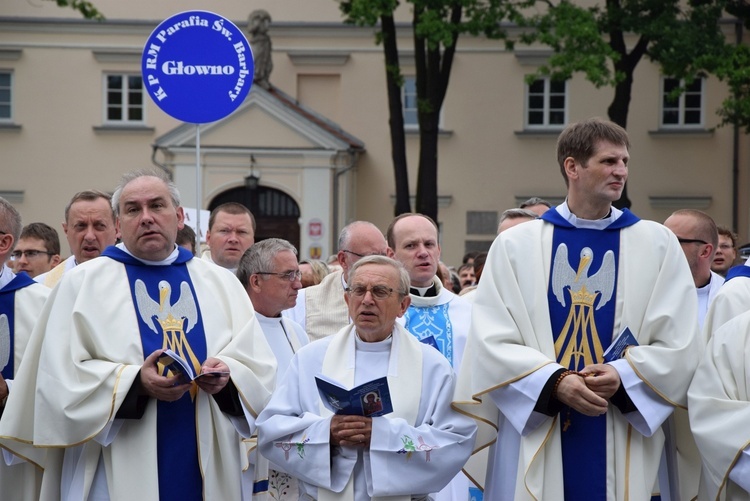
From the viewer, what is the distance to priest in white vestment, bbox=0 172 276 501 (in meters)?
5.30

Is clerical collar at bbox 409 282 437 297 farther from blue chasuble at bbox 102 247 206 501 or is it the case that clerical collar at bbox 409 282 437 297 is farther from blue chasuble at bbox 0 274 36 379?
blue chasuble at bbox 0 274 36 379

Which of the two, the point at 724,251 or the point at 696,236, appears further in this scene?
the point at 724,251

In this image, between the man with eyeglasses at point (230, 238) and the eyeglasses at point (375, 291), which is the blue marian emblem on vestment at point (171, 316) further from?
the man with eyeglasses at point (230, 238)

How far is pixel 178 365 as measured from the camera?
518cm

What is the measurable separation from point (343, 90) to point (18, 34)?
7.78 metres

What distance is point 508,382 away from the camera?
5176 millimetres

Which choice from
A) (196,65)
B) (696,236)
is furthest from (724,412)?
(196,65)

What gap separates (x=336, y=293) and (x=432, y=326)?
1.06 metres

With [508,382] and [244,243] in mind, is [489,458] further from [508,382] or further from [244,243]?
[244,243]

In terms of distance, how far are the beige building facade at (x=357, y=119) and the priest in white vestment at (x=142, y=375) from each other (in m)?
22.4

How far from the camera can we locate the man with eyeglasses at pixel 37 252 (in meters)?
8.69

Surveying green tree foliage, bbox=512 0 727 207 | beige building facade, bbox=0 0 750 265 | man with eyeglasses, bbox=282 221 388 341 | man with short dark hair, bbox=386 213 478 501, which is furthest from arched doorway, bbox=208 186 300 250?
man with short dark hair, bbox=386 213 478 501

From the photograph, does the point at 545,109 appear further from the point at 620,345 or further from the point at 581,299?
the point at 620,345

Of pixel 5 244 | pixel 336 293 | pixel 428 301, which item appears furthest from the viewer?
pixel 336 293
